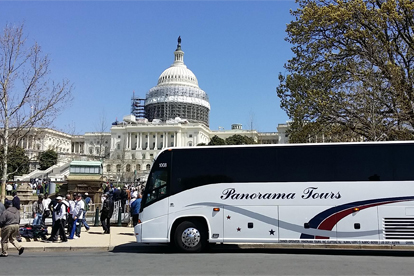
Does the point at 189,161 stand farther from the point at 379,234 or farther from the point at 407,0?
the point at 407,0

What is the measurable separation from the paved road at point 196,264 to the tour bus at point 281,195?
29.7 inches

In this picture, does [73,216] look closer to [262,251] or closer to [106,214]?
[106,214]

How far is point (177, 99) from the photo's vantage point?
143 metres

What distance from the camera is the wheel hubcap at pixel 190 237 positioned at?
42.4 ft

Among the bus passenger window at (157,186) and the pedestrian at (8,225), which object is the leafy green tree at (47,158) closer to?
the pedestrian at (8,225)

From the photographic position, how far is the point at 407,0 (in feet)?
68.0

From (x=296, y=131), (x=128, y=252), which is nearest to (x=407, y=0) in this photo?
(x=296, y=131)

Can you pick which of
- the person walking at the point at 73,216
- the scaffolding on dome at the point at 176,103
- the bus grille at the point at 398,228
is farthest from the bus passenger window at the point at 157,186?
the scaffolding on dome at the point at 176,103

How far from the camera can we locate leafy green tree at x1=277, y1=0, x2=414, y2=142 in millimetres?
21250

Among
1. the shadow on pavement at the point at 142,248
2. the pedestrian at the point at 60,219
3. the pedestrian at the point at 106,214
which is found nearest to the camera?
the shadow on pavement at the point at 142,248

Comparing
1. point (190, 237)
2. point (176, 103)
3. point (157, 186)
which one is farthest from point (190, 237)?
point (176, 103)

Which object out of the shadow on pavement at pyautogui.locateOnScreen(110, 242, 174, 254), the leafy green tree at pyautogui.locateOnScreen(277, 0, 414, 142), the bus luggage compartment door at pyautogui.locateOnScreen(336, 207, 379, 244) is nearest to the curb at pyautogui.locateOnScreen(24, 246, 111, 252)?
the shadow on pavement at pyautogui.locateOnScreen(110, 242, 174, 254)

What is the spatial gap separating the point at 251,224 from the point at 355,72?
12921 mm

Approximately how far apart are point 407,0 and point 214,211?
1554cm
